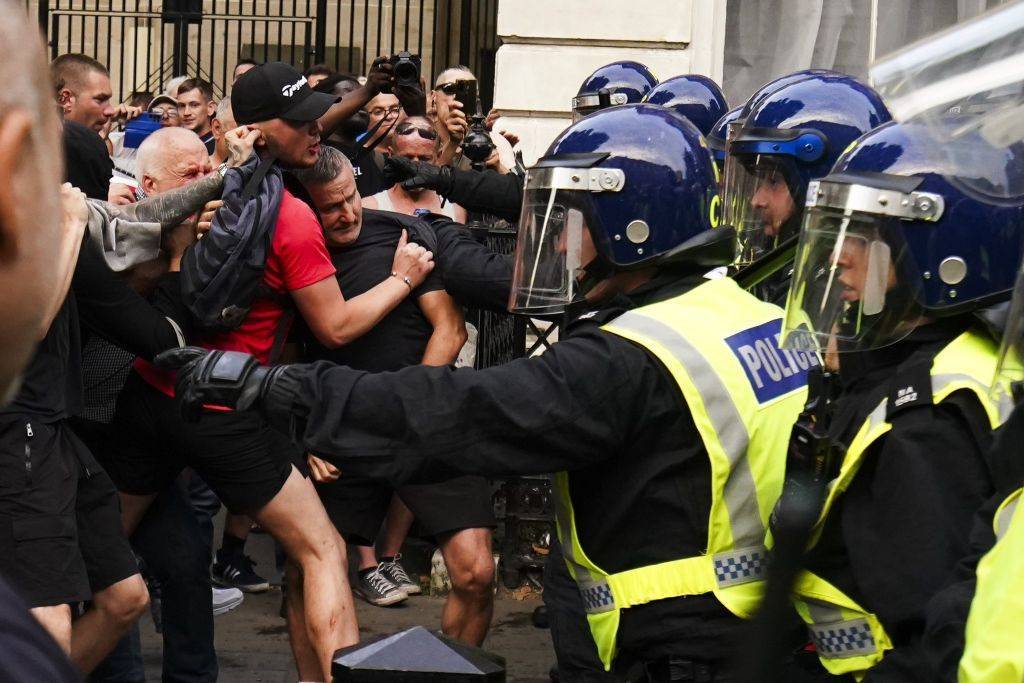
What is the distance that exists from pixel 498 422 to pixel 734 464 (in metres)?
0.43

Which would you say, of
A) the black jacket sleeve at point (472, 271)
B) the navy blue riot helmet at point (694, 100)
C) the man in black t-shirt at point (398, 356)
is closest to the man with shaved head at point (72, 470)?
the man in black t-shirt at point (398, 356)

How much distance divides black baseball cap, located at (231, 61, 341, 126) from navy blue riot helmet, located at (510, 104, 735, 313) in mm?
1768

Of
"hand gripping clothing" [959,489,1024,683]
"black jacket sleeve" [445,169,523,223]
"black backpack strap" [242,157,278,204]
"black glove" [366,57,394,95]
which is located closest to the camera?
"hand gripping clothing" [959,489,1024,683]

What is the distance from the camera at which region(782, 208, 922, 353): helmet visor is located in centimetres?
282

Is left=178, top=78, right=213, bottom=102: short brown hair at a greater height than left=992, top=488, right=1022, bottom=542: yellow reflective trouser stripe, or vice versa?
left=178, top=78, right=213, bottom=102: short brown hair

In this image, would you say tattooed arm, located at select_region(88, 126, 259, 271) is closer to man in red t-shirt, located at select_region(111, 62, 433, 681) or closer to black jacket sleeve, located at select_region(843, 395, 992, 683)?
man in red t-shirt, located at select_region(111, 62, 433, 681)

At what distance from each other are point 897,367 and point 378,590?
3.94 m

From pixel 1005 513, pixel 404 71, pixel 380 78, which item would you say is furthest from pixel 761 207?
pixel 1005 513

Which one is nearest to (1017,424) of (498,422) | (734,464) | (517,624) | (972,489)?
(972,489)

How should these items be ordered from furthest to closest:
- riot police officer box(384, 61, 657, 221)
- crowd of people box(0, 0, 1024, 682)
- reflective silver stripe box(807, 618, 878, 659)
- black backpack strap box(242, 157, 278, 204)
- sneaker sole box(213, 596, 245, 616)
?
1. sneaker sole box(213, 596, 245, 616)
2. riot police officer box(384, 61, 657, 221)
3. black backpack strap box(242, 157, 278, 204)
4. reflective silver stripe box(807, 618, 878, 659)
5. crowd of people box(0, 0, 1024, 682)

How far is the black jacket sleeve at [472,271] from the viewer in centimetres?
507

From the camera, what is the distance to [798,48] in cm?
896

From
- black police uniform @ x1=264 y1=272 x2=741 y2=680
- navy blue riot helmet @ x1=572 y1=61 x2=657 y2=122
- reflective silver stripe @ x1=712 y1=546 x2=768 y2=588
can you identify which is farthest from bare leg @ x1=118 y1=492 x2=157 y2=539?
navy blue riot helmet @ x1=572 y1=61 x2=657 y2=122

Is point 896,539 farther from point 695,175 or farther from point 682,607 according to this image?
point 695,175
